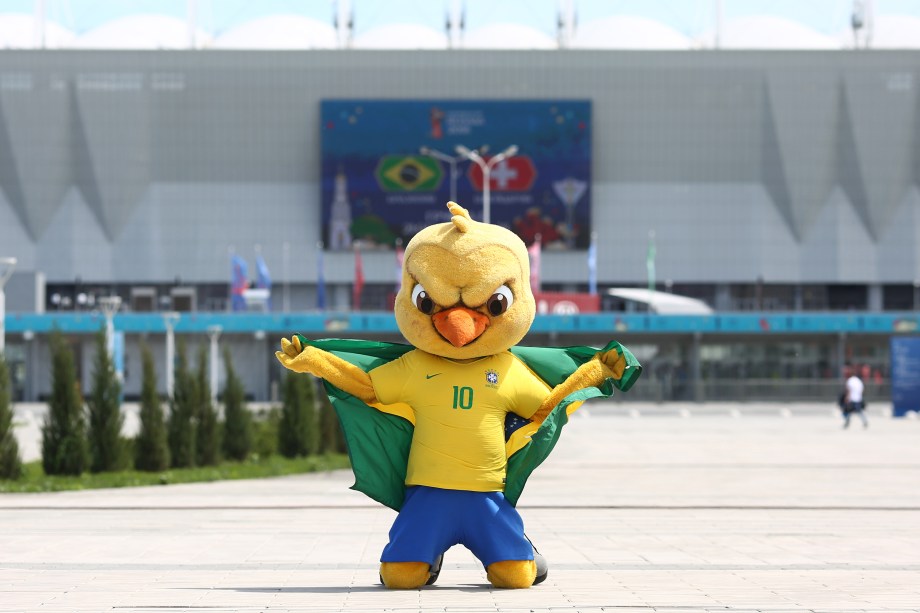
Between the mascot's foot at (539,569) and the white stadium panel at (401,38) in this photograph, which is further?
the white stadium panel at (401,38)

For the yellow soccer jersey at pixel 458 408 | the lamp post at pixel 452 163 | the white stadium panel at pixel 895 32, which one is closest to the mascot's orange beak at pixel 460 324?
the yellow soccer jersey at pixel 458 408

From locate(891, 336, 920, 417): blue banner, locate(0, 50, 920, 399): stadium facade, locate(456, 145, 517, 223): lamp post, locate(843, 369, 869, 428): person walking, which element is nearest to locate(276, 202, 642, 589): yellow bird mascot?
locate(843, 369, 869, 428): person walking

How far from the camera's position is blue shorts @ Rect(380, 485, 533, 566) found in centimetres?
988

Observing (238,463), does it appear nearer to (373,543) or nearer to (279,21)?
(373,543)

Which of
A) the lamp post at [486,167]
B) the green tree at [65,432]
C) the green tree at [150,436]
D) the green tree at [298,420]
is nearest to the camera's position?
the green tree at [65,432]

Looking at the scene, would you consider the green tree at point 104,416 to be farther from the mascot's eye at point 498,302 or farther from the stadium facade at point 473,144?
the stadium facade at point 473,144

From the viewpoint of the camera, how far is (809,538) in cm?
1371

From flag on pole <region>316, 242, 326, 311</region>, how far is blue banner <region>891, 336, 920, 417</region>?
115 feet

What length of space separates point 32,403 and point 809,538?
5885cm

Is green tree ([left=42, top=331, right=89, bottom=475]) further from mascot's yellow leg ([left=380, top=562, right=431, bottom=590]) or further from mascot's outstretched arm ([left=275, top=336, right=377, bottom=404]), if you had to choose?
mascot's yellow leg ([left=380, top=562, right=431, bottom=590])

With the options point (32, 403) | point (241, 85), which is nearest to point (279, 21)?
point (241, 85)

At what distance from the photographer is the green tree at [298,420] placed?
2597 centimetres

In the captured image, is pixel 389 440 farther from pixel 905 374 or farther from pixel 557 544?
pixel 905 374

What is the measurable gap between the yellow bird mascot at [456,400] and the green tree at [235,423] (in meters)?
15.5
